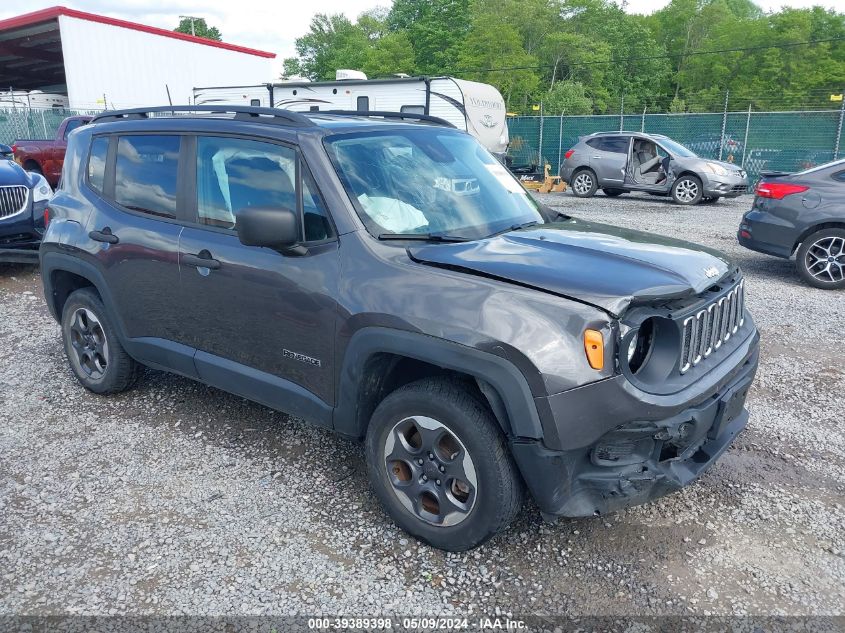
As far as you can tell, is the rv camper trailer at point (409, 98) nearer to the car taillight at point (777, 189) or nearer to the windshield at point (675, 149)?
the windshield at point (675, 149)

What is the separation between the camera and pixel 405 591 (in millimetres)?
2707

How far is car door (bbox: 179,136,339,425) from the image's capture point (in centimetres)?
312

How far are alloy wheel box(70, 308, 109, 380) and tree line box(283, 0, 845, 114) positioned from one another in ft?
162

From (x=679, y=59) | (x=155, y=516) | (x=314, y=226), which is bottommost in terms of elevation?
(x=155, y=516)

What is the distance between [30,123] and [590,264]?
26941 millimetres

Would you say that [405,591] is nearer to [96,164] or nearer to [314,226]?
[314,226]

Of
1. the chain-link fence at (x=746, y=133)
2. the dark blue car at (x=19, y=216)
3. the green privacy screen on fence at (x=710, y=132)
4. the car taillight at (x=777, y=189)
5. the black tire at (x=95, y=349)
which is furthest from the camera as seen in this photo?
the green privacy screen on fence at (x=710, y=132)

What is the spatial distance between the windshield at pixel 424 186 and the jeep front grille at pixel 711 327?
1.08m

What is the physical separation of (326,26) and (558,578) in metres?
91.2

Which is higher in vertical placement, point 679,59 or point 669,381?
point 679,59

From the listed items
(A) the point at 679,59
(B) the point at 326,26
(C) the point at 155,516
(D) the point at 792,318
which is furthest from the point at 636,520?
(B) the point at 326,26

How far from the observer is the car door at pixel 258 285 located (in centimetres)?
312

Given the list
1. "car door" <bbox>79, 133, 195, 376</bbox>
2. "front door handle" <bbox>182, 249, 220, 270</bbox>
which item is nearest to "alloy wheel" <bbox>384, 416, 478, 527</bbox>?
"front door handle" <bbox>182, 249, 220, 270</bbox>

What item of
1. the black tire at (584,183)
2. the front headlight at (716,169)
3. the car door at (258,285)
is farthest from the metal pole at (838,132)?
the car door at (258,285)
